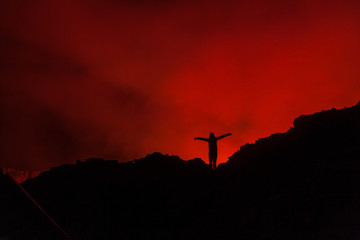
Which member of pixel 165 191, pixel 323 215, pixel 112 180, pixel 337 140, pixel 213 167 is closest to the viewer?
pixel 323 215

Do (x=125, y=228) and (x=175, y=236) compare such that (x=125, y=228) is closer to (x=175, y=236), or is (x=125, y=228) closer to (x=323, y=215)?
(x=175, y=236)

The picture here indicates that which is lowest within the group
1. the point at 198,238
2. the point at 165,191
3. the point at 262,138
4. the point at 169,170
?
the point at 198,238

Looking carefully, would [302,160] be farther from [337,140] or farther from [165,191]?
[165,191]

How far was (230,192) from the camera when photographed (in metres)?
25.8

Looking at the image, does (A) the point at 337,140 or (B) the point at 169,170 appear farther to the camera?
(B) the point at 169,170

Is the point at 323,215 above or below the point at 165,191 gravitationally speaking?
below

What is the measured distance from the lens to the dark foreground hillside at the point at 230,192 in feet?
67.3

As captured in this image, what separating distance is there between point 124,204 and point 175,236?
710 cm

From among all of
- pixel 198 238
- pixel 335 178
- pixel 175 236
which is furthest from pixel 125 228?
pixel 335 178

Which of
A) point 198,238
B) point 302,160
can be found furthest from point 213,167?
point 302,160

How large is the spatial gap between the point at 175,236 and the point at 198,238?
2.05 m

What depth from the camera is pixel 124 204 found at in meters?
27.3

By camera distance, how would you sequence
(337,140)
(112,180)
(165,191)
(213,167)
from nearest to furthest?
(213,167)
(337,140)
(165,191)
(112,180)

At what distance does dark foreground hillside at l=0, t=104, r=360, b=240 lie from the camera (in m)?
20.5
